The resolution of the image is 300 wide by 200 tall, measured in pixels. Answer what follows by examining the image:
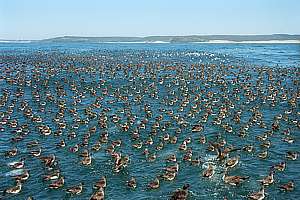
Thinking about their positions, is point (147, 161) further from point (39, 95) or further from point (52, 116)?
point (39, 95)

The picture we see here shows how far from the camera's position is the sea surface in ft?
99.7

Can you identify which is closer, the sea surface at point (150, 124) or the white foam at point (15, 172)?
the sea surface at point (150, 124)

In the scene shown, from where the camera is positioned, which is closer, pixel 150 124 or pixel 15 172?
pixel 15 172

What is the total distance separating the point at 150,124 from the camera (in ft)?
149

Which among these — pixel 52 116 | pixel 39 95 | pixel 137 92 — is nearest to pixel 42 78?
pixel 39 95

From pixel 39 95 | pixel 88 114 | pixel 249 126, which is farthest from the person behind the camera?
pixel 39 95

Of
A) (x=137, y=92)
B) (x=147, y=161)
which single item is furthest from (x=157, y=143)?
(x=137, y=92)

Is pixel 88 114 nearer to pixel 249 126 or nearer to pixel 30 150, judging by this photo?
pixel 30 150

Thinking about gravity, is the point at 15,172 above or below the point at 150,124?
below

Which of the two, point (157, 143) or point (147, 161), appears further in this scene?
point (157, 143)

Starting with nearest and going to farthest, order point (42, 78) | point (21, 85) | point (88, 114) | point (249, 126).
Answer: point (249, 126) → point (88, 114) → point (21, 85) → point (42, 78)

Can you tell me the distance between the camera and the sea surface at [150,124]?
30.4 metres

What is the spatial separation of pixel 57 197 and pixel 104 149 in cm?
969

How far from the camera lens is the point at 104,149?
123 ft
